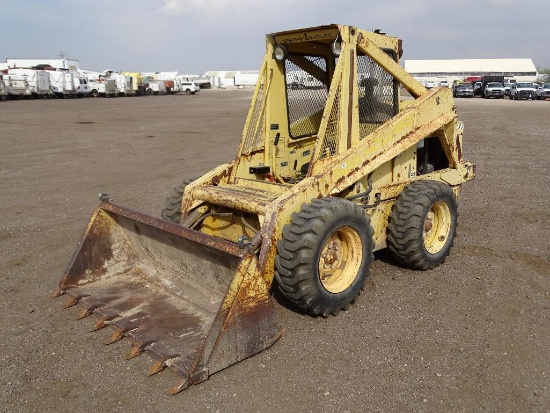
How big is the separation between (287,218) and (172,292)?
4.39 feet

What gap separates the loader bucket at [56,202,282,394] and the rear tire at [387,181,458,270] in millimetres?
1773

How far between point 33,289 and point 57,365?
157 cm

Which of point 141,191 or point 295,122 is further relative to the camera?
point 141,191

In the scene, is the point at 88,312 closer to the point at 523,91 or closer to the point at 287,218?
the point at 287,218

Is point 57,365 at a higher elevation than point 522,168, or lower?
lower

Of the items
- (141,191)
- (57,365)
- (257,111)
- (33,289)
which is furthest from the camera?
(141,191)

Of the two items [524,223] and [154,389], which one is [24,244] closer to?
[154,389]

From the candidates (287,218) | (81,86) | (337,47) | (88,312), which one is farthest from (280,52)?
(81,86)

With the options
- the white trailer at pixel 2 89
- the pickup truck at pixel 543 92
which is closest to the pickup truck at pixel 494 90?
the pickup truck at pixel 543 92

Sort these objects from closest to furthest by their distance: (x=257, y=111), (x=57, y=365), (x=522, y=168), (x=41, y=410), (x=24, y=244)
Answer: (x=41, y=410) < (x=57, y=365) < (x=257, y=111) < (x=24, y=244) < (x=522, y=168)

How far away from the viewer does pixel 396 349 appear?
3674 millimetres

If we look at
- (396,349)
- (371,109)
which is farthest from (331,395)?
(371,109)

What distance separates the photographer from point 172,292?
172 inches

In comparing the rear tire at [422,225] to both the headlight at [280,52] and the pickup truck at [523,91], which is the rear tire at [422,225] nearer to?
the headlight at [280,52]
